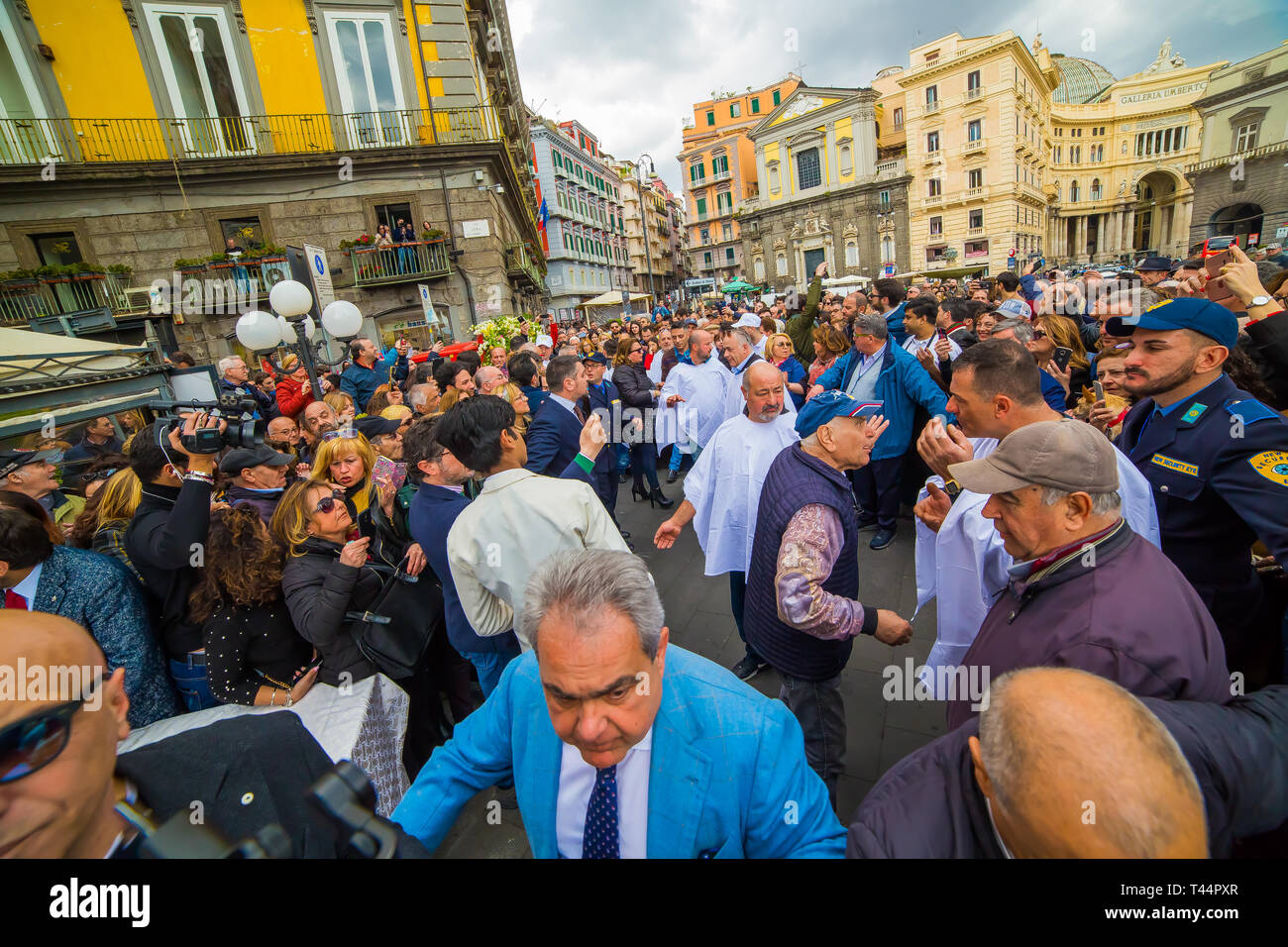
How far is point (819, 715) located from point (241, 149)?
18006mm

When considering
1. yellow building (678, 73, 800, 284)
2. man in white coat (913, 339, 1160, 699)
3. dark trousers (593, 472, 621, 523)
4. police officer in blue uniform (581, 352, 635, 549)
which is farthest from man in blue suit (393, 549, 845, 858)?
yellow building (678, 73, 800, 284)

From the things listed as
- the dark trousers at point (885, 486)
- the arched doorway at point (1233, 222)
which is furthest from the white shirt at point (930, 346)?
the arched doorway at point (1233, 222)

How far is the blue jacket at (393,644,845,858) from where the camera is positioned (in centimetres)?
132

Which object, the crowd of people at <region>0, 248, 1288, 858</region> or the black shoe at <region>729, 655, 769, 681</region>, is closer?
the crowd of people at <region>0, 248, 1288, 858</region>

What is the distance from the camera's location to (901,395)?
5.12 meters

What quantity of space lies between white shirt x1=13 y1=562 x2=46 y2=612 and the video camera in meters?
0.72

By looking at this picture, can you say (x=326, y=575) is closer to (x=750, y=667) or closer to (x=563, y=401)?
(x=563, y=401)

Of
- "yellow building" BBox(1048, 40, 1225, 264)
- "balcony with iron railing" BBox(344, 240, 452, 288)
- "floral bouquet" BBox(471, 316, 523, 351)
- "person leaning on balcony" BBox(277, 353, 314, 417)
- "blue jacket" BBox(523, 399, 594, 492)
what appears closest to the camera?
"blue jacket" BBox(523, 399, 594, 492)

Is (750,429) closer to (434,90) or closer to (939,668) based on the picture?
(939,668)

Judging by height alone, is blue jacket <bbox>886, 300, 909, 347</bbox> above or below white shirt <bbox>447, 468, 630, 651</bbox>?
above

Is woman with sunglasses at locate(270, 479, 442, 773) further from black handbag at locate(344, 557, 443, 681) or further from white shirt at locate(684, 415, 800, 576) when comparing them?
white shirt at locate(684, 415, 800, 576)

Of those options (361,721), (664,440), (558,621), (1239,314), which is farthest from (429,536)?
(1239,314)

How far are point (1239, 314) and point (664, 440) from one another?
532 centimetres
